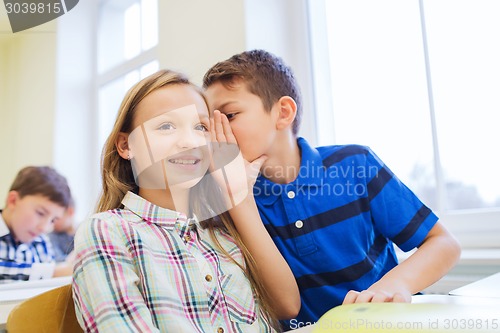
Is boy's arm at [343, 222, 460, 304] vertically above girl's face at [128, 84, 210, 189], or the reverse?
girl's face at [128, 84, 210, 189]

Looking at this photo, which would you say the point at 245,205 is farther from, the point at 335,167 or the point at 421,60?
the point at 421,60

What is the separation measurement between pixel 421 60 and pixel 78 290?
1230 mm

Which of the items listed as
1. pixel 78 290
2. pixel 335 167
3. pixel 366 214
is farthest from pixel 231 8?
pixel 78 290

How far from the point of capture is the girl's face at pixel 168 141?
2.73ft

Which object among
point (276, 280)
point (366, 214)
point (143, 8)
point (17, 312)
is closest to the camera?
point (17, 312)

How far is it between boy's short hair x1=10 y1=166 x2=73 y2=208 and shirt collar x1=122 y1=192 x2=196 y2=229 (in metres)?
1.51

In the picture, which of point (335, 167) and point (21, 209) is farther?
point (21, 209)

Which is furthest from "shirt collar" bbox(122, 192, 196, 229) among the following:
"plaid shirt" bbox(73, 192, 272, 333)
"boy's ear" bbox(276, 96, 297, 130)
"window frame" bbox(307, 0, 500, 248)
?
"window frame" bbox(307, 0, 500, 248)

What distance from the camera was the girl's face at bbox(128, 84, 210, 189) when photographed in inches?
32.7

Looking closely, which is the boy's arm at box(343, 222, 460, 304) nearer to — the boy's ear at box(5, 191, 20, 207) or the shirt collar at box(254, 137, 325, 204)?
the shirt collar at box(254, 137, 325, 204)

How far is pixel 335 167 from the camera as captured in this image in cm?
102

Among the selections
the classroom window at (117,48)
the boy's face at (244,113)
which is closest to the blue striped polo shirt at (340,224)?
the boy's face at (244,113)

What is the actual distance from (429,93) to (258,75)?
2.06 feet

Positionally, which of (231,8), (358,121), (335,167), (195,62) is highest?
(231,8)
